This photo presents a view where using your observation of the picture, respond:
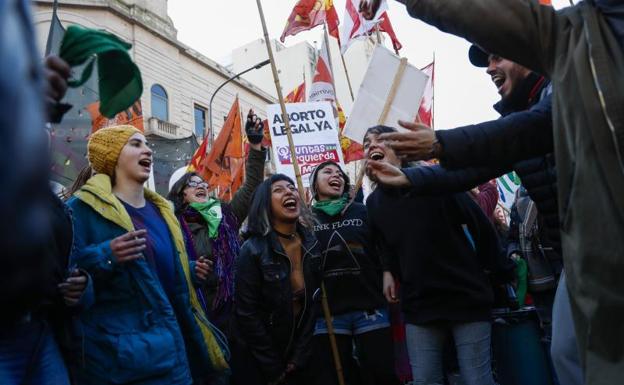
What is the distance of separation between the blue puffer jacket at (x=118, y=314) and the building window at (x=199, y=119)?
2337 centimetres

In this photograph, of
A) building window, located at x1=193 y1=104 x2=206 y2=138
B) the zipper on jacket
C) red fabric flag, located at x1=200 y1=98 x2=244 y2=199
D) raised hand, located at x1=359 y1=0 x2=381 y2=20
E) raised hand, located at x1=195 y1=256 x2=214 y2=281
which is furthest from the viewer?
building window, located at x1=193 y1=104 x2=206 y2=138

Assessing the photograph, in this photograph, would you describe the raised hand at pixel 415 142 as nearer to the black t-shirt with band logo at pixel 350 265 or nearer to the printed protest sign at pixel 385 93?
the black t-shirt with band logo at pixel 350 265

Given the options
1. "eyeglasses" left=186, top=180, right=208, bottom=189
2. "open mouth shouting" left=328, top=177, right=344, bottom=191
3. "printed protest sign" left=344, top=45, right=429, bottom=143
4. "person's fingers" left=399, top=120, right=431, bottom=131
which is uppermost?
"printed protest sign" left=344, top=45, right=429, bottom=143

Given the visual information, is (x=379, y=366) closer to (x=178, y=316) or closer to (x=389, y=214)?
(x=389, y=214)

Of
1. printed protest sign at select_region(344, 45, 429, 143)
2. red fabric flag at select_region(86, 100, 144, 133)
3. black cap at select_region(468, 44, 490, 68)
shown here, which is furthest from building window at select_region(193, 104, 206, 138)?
black cap at select_region(468, 44, 490, 68)

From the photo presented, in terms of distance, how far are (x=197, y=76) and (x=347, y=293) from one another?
2317cm

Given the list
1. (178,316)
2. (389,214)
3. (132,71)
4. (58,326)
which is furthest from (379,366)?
(132,71)

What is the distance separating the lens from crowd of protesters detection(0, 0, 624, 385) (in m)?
1.37

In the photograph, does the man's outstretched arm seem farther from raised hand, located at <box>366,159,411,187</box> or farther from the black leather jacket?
the black leather jacket

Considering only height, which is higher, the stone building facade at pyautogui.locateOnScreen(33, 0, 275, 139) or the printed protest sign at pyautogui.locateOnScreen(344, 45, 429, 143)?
the stone building facade at pyautogui.locateOnScreen(33, 0, 275, 139)

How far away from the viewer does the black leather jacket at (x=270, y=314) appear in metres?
3.68

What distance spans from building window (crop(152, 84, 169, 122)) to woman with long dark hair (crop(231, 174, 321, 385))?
20.1 meters

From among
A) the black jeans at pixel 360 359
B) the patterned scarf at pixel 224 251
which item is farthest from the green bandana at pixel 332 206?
the black jeans at pixel 360 359

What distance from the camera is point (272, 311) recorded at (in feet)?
12.4
